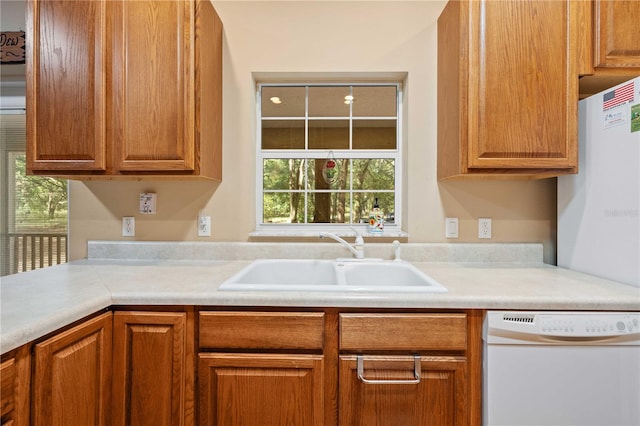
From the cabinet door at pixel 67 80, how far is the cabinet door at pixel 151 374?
836mm

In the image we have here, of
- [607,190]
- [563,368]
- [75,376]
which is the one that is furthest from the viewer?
[607,190]

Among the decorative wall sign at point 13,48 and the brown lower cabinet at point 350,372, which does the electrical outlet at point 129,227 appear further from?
the decorative wall sign at point 13,48

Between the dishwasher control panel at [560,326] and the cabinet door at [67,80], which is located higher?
the cabinet door at [67,80]

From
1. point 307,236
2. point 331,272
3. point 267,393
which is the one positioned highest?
point 307,236

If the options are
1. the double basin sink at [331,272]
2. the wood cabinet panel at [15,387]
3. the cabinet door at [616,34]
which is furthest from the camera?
the double basin sink at [331,272]

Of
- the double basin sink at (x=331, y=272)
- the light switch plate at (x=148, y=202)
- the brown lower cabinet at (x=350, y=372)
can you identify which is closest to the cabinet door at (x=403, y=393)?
the brown lower cabinet at (x=350, y=372)

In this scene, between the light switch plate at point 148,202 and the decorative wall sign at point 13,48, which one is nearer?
the light switch plate at point 148,202

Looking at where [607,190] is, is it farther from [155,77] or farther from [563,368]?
[155,77]

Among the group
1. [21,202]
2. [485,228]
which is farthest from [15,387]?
[21,202]

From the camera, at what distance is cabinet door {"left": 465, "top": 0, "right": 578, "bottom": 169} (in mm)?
1434

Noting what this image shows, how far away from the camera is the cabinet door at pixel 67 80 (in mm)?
1470

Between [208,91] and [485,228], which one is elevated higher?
[208,91]

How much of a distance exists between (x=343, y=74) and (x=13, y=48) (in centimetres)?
215

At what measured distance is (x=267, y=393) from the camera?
1.15 m
